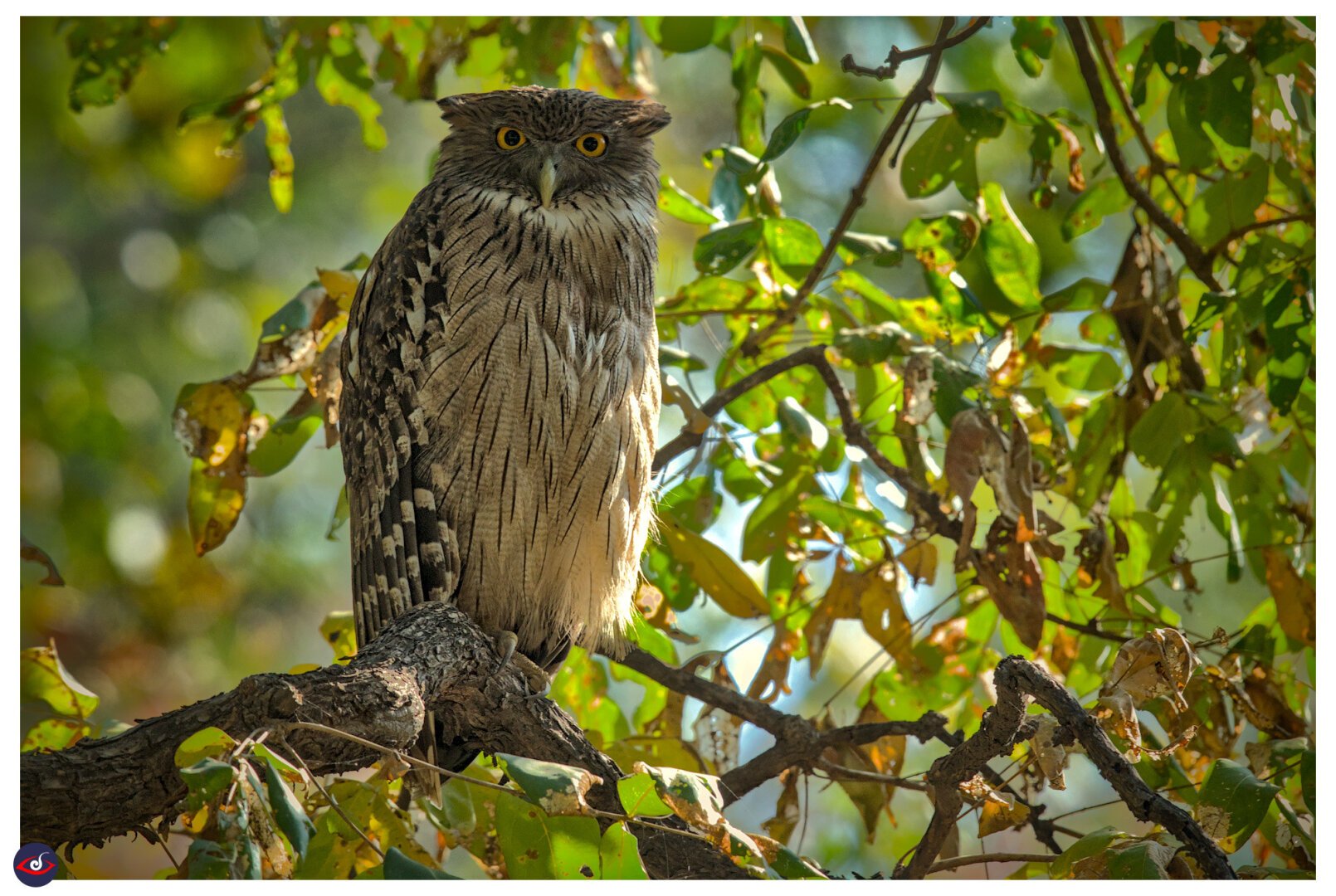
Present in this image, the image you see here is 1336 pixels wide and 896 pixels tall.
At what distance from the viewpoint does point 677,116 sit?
4.55 metres

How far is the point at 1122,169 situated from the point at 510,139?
4.05 ft

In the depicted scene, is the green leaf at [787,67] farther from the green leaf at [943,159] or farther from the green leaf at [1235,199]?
the green leaf at [1235,199]

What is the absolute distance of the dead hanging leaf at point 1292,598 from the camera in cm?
213

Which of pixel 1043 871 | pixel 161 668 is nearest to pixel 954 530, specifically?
pixel 1043 871

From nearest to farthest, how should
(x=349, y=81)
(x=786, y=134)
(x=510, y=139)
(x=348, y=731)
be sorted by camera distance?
(x=348, y=731)
(x=786, y=134)
(x=510, y=139)
(x=349, y=81)

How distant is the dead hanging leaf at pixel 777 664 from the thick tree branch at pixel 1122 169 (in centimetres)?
114

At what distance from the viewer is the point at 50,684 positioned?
2.03 meters

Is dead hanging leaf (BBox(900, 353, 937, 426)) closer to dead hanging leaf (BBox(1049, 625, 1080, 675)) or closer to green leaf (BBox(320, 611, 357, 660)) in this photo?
dead hanging leaf (BBox(1049, 625, 1080, 675))

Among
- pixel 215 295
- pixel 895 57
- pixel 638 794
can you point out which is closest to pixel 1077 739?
pixel 638 794

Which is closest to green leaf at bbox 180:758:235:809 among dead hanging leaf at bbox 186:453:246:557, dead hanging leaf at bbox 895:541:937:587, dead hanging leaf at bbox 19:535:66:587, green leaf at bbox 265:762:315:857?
green leaf at bbox 265:762:315:857

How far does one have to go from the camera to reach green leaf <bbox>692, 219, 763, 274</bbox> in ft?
7.09

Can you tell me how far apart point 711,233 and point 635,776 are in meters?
1.26

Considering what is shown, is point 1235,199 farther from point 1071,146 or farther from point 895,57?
point 895,57

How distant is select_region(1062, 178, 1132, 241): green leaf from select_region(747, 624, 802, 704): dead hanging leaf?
1012 mm
